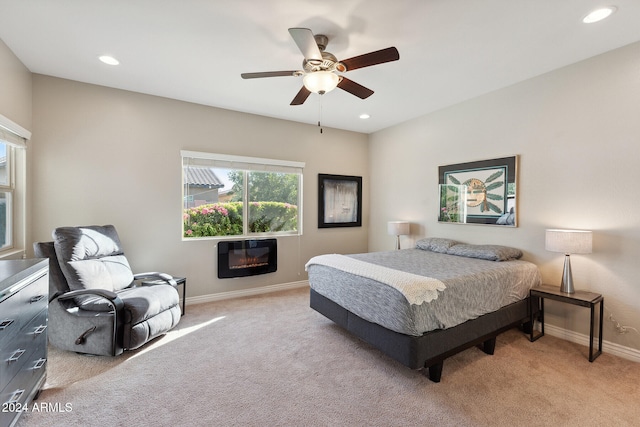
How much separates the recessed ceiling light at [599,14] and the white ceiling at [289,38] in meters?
0.05

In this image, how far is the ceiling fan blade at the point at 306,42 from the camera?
1767mm

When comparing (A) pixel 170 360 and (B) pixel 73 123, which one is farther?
(B) pixel 73 123

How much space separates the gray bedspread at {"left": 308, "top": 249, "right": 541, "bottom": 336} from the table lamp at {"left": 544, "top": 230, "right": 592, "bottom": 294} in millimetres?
277

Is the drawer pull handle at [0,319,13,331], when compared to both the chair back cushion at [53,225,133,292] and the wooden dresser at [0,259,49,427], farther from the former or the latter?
the chair back cushion at [53,225,133,292]

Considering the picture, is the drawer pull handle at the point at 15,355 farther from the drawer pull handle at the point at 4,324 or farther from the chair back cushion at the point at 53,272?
the chair back cushion at the point at 53,272

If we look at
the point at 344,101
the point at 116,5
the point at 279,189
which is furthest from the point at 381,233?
the point at 116,5

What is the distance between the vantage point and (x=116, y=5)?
6.55 feet

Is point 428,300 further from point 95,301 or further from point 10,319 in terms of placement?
point 95,301

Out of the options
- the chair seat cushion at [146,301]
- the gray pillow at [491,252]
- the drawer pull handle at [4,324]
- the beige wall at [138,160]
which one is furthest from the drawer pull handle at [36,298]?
the gray pillow at [491,252]

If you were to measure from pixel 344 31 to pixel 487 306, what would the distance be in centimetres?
265

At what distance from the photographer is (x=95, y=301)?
7.95 feet

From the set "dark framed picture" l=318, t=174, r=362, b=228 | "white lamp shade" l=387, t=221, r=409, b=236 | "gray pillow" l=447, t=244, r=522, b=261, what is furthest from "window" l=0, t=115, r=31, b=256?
"gray pillow" l=447, t=244, r=522, b=261

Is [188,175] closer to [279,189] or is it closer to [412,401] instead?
[279,189]

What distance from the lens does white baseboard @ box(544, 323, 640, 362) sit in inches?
96.6
